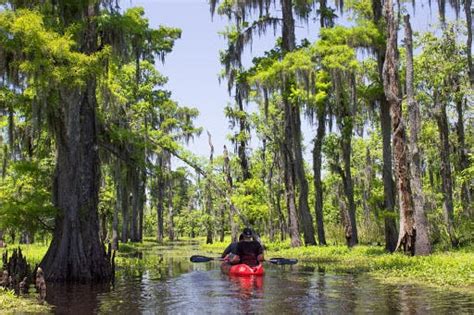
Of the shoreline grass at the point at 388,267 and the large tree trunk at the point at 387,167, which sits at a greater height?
the large tree trunk at the point at 387,167

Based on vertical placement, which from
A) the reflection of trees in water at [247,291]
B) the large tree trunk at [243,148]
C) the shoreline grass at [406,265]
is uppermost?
the large tree trunk at [243,148]

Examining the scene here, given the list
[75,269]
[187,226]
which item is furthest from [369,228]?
[187,226]

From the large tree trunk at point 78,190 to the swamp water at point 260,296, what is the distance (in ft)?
3.56

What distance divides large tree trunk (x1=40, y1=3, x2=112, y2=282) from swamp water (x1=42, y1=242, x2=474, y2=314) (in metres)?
1.08

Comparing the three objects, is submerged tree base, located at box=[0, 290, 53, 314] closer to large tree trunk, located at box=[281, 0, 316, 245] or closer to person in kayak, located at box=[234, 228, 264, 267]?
person in kayak, located at box=[234, 228, 264, 267]

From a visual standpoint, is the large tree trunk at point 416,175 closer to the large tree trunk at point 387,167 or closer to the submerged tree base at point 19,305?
the large tree trunk at point 387,167

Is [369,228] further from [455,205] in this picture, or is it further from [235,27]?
[235,27]

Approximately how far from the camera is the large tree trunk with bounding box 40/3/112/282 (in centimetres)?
1598

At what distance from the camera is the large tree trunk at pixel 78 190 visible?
16.0 m

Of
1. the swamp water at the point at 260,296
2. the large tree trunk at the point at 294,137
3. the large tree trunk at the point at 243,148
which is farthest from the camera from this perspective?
the large tree trunk at the point at 243,148

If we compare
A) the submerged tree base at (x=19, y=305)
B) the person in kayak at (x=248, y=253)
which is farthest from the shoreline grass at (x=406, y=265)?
the submerged tree base at (x=19, y=305)

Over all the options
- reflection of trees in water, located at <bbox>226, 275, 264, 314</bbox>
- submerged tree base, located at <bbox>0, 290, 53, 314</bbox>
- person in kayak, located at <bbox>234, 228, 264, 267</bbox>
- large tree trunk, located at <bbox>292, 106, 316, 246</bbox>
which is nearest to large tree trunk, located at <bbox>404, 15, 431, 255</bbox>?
person in kayak, located at <bbox>234, 228, 264, 267</bbox>

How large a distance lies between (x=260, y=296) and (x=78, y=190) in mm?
7521

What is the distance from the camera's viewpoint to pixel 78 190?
16984 mm
